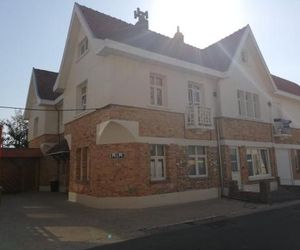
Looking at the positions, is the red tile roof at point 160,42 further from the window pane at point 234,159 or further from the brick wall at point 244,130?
the window pane at point 234,159

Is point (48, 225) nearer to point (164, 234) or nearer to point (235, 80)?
point (164, 234)

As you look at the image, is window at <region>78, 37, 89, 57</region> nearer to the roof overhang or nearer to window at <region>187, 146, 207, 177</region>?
the roof overhang

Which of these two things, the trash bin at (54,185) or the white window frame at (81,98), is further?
the trash bin at (54,185)

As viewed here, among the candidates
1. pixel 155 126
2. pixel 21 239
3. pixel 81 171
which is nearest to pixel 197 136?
pixel 155 126

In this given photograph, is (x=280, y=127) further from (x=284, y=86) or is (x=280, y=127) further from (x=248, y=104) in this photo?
(x=284, y=86)

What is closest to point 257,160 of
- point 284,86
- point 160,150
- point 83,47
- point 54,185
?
point 160,150

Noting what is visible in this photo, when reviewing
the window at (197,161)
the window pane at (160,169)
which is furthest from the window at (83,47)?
the window at (197,161)

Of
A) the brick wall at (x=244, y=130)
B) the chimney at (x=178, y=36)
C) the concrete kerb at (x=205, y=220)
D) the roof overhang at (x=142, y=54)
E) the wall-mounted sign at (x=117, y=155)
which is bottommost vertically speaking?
the concrete kerb at (x=205, y=220)

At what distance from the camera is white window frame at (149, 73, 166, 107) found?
1512cm

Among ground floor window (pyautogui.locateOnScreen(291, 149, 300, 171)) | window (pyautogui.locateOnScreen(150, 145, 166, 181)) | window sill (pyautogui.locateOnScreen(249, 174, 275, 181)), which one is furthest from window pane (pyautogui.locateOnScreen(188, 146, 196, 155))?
ground floor window (pyautogui.locateOnScreen(291, 149, 300, 171))

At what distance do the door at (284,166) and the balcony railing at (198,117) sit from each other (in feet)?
24.6

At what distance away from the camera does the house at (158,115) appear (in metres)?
13.7

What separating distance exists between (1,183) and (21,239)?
15.9m

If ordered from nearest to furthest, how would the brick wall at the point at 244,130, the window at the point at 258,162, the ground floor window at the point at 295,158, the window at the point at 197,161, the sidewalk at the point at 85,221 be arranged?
1. the sidewalk at the point at 85,221
2. the window at the point at 197,161
3. the brick wall at the point at 244,130
4. the window at the point at 258,162
5. the ground floor window at the point at 295,158
